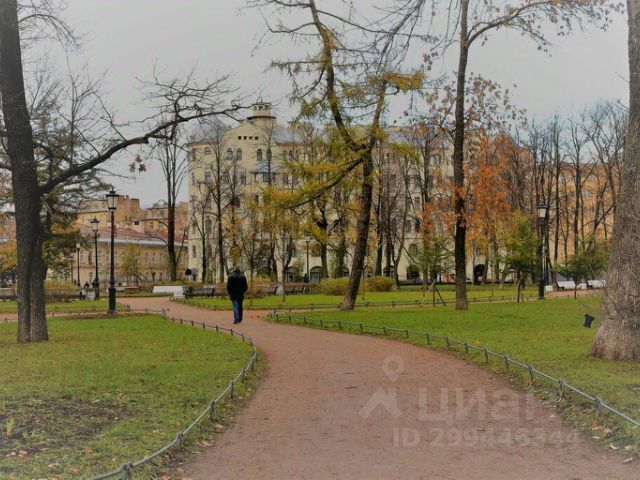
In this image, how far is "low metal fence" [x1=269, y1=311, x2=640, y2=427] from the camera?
7111 millimetres

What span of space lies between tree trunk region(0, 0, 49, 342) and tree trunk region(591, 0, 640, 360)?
470 inches

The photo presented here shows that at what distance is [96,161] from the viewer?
587 inches

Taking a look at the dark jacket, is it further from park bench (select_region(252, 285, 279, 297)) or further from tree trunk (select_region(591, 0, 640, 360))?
park bench (select_region(252, 285, 279, 297))

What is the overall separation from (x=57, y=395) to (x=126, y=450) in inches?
109

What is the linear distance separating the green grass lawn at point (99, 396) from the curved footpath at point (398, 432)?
726 mm

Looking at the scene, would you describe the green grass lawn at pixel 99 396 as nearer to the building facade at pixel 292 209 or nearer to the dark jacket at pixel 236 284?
the dark jacket at pixel 236 284

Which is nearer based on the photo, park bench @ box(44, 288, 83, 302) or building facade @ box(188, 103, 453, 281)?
building facade @ box(188, 103, 453, 281)

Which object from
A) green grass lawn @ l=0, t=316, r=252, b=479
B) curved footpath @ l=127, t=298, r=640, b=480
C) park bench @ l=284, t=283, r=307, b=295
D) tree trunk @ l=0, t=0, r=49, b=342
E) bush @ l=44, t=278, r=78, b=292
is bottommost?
curved footpath @ l=127, t=298, r=640, b=480

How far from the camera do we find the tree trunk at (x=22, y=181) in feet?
47.7

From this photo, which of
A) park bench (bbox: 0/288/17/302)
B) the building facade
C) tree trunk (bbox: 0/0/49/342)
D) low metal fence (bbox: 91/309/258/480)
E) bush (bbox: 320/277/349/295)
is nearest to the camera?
low metal fence (bbox: 91/309/258/480)

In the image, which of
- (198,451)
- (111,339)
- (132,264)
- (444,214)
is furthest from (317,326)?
(132,264)

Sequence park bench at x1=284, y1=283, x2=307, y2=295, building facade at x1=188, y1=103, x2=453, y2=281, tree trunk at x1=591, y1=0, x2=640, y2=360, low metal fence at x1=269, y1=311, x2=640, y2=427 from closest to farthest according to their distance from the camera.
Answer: low metal fence at x1=269, y1=311, x2=640, y2=427 → tree trunk at x1=591, y1=0, x2=640, y2=360 → building facade at x1=188, y1=103, x2=453, y2=281 → park bench at x1=284, y1=283, x2=307, y2=295

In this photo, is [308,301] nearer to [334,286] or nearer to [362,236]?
[334,286]

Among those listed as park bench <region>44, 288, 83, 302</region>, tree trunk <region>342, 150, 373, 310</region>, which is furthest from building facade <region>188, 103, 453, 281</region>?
park bench <region>44, 288, 83, 302</region>
